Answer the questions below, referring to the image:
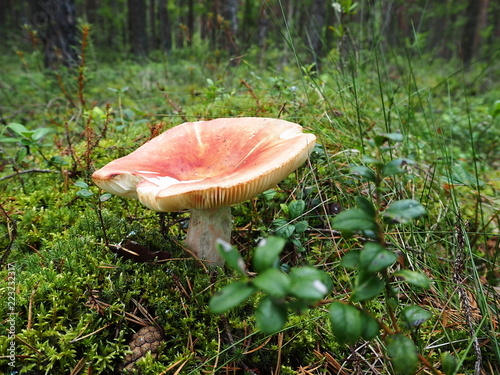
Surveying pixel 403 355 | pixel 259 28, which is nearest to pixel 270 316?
pixel 403 355

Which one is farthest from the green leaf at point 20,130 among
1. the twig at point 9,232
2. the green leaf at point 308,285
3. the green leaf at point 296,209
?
the green leaf at point 308,285

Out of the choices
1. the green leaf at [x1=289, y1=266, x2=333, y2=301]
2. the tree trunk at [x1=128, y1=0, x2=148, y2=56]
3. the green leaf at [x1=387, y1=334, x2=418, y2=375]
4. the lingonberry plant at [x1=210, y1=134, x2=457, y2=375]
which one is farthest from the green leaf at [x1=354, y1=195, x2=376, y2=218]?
the tree trunk at [x1=128, y1=0, x2=148, y2=56]

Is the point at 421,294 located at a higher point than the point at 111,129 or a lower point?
lower

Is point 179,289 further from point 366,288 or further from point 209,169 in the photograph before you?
point 366,288

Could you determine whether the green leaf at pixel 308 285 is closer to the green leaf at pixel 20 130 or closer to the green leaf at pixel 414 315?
the green leaf at pixel 414 315

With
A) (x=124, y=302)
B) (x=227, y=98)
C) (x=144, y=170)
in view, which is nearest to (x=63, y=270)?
(x=124, y=302)

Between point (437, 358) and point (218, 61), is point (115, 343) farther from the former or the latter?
point (218, 61)

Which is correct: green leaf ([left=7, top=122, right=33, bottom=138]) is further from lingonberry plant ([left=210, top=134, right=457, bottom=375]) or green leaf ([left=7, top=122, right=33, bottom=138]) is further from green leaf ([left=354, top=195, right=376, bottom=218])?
green leaf ([left=354, top=195, right=376, bottom=218])
